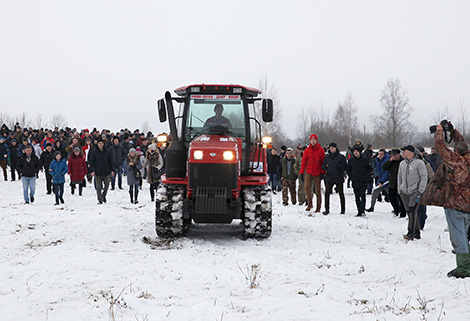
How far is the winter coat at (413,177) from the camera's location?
8.02 m

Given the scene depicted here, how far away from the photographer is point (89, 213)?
36.6ft

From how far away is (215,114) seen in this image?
792 centimetres

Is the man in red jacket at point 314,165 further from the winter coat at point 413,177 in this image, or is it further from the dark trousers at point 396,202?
the winter coat at point 413,177

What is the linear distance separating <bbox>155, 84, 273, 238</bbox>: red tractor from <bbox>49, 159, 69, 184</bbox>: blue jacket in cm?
707

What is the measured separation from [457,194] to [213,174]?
3721 millimetres

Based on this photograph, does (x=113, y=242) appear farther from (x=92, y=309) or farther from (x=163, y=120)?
(x=92, y=309)

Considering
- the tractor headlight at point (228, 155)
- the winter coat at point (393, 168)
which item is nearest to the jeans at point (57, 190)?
the tractor headlight at point (228, 155)

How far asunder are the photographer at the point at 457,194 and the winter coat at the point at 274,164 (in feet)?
34.9

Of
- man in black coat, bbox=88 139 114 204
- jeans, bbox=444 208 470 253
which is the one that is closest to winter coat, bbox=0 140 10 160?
man in black coat, bbox=88 139 114 204

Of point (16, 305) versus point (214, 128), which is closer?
point (16, 305)

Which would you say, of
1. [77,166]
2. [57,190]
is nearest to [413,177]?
[57,190]

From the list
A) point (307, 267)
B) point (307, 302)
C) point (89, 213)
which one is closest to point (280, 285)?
point (307, 302)

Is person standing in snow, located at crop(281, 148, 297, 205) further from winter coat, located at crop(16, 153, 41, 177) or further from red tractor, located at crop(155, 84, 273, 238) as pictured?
winter coat, located at crop(16, 153, 41, 177)

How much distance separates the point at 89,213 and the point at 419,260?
8383mm
